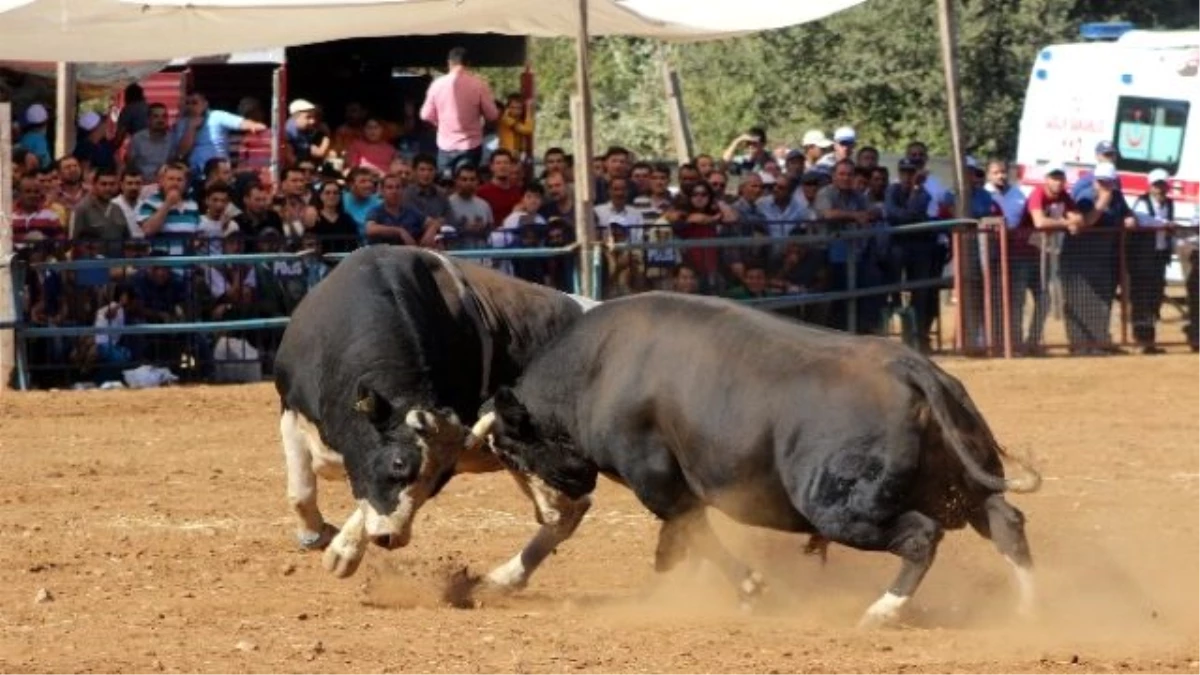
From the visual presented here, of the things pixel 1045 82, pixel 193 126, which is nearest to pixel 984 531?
pixel 193 126

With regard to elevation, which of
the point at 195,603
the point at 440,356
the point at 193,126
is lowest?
the point at 195,603

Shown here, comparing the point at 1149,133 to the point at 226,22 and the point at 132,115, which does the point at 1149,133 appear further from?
the point at 226,22

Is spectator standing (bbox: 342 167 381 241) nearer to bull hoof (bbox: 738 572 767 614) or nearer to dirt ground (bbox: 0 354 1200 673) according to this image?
dirt ground (bbox: 0 354 1200 673)

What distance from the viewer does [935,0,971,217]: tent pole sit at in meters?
20.3

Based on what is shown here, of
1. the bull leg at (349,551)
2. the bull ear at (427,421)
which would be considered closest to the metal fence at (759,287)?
the bull ear at (427,421)

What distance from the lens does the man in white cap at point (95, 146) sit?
20312mm

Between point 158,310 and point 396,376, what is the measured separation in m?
8.22

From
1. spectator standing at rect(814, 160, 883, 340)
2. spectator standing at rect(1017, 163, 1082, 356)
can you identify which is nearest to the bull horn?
spectator standing at rect(814, 160, 883, 340)

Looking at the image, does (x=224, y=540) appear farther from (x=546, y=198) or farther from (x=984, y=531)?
(x=546, y=198)

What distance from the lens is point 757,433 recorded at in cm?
909

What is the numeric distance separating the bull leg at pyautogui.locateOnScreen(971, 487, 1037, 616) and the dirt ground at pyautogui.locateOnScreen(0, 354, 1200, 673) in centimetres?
14

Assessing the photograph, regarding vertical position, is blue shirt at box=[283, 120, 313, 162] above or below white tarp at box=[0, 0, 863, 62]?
below

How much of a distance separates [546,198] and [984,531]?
403 inches

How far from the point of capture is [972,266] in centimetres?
2002
